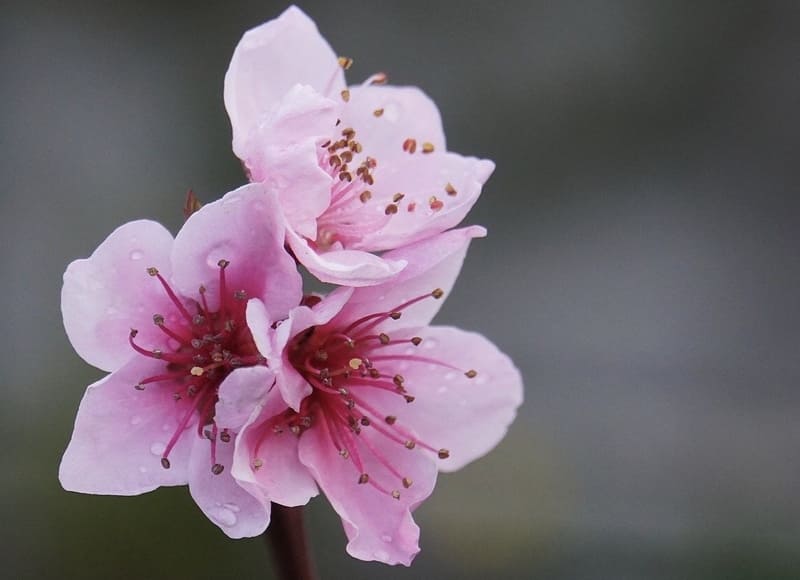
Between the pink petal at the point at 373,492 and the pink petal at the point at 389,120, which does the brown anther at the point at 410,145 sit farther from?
the pink petal at the point at 373,492

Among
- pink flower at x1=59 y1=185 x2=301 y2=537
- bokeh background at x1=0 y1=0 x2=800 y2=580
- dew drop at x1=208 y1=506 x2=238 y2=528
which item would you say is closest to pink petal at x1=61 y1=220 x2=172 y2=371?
pink flower at x1=59 y1=185 x2=301 y2=537

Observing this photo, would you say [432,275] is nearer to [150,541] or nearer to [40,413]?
[150,541]

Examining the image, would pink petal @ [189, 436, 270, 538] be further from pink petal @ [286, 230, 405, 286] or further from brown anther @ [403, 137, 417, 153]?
brown anther @ [403, 137, 417, 153]

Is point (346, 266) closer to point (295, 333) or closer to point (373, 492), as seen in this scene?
Answer: point (295, 333)

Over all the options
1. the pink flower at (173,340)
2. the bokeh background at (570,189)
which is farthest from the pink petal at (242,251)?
the bokeh background at (570,189)

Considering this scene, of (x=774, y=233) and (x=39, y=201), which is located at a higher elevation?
(x=39, y=201)

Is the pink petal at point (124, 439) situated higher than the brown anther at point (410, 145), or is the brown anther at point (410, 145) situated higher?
the brown anther at point (410, 145)

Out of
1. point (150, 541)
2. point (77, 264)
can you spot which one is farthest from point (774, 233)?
point (77, 264)
